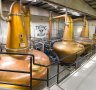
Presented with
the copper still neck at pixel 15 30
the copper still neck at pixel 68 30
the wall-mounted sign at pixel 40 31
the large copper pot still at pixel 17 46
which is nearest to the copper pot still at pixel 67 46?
the copper still neck at pixel 68 30

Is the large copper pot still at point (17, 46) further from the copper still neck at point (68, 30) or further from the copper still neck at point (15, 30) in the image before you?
the copper still neck at point (68, 30)

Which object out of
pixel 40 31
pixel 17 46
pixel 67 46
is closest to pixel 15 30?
pixel 17 46

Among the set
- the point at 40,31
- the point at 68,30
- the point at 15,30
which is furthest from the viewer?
the point at 40,31

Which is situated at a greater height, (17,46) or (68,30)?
(68,30)

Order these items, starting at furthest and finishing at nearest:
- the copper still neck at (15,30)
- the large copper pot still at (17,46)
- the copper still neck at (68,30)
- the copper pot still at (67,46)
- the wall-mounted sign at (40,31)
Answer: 1. the wall-mounted sign at (40,31)
2. the copper still neck at (68,30)
3. the copper pot still at (67,46)
4. the copper still neck at (15,30)
5. the large copper pot still at (17,46)

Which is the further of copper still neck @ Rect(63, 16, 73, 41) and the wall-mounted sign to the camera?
the wall-mounted sign

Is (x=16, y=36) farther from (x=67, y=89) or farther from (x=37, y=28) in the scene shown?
(x=37, y=28)

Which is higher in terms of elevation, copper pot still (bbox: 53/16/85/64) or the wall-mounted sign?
the wall-mounted sign

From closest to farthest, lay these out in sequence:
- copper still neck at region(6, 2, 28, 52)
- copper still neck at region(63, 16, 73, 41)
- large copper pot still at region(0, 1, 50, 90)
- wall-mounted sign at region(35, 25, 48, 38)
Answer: large copper pot still at region(0, 1, 50, 90)
copper still neck at region(6, 2, 28, 52)
copper still neck at region(63, 16, 73, 41)
wall-mounted sign at region(35, 25, 48, 38)

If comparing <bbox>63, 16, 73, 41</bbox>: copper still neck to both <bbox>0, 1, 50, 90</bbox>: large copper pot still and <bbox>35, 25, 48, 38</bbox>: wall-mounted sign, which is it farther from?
<bbox>35, 25, 48, 38</bbox>: wall-mounted sign

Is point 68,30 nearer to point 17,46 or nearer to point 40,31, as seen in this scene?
point 17,46

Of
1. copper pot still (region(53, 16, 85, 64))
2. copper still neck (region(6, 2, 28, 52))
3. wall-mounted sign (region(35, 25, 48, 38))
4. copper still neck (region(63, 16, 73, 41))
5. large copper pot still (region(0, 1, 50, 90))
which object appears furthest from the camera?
wall-mounted sign (region(35, 25, 48, 38))

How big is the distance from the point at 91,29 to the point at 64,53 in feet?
27.0

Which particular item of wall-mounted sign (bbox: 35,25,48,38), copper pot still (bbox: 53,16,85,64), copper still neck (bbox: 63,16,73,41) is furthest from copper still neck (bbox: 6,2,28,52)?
wall-mounted sign (bbox: 35,25,48,38)
